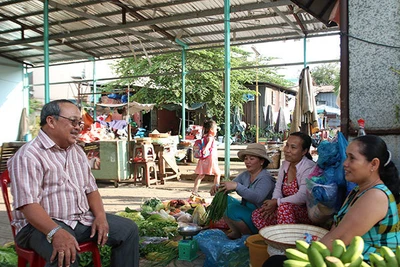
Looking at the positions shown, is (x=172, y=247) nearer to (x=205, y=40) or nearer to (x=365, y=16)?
(x=365, y=16)

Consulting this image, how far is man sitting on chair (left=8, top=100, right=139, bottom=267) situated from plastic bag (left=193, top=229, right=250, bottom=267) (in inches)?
32.3

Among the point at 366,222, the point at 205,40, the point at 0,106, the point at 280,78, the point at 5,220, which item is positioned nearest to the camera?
the point at 366,222

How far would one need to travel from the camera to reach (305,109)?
599cm

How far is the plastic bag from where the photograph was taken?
326 centimetres

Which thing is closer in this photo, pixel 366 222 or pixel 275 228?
pixel 366 222

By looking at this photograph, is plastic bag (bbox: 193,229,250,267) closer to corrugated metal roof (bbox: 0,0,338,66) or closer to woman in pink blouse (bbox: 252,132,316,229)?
woman in pink blouse (bbox: 252,132,316,229)

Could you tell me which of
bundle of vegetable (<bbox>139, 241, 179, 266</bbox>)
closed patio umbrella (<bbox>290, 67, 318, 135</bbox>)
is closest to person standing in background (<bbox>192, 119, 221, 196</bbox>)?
closed patio umbrella (<bbox>290, 67, 318, 135</bbox>)

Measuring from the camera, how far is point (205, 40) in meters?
11.9

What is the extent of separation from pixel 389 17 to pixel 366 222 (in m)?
1.92

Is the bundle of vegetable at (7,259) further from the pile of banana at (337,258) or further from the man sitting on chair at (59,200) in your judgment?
the pile of banana at (337,258)

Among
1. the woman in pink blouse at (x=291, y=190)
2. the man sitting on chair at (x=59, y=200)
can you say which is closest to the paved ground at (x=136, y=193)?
the man sitting on chair at (x=59, y=200)

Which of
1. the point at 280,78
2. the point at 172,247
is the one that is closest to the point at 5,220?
the point at 172,247

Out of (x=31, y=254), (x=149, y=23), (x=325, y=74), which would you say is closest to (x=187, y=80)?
(x=149, y=23)

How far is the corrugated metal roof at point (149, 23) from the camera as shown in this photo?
939 cm
